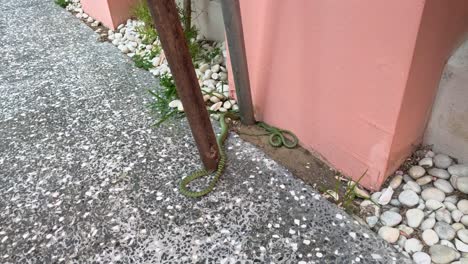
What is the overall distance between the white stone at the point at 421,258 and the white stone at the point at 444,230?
10 centimetres

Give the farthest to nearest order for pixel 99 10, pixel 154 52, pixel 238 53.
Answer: pixel 99 10
pixel 154 52
pixel 238 53

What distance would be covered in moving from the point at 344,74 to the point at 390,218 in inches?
22.5

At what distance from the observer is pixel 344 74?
4.49 feet

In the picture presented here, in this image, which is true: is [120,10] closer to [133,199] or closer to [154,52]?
[154,52]

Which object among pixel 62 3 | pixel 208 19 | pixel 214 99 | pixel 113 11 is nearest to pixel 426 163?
pixel 214 99

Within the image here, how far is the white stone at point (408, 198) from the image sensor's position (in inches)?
55.3

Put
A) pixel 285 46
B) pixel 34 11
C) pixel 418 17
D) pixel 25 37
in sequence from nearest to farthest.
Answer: pixel 418 17 → pixel 285 46 → pixel 25 37 → pixel 34 11

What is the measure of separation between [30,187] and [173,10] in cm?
111

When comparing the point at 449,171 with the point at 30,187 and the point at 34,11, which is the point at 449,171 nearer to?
the point at 30,187

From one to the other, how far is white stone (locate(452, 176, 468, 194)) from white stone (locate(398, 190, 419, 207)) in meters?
0.16

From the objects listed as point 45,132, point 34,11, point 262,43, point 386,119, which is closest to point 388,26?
point 386,119

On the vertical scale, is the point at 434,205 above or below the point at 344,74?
below

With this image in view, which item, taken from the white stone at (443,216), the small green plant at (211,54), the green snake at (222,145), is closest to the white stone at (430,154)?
the white stone at (443,216)

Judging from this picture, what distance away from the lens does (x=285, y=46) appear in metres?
1.56
